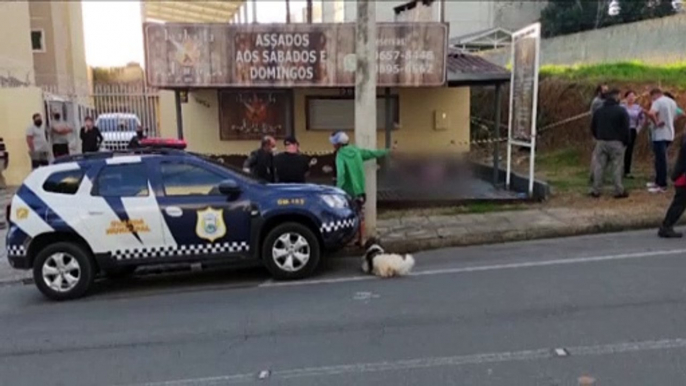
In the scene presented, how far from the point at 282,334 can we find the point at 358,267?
2516 mm

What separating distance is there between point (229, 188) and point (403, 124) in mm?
7815

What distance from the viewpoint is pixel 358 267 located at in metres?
7.47

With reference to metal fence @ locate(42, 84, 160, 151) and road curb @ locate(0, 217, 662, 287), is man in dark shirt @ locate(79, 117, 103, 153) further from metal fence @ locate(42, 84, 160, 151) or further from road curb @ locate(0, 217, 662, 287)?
road curb @ locate(0, 217, 662, 287)

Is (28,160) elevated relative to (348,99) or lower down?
lower down

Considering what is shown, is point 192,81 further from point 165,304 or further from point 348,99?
point 165,304

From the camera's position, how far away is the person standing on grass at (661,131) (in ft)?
34.2

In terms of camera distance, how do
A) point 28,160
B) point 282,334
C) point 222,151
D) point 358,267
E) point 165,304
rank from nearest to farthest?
point 282,334 < point 165,304 < point 358,267 < point 222,151 < point 28,160

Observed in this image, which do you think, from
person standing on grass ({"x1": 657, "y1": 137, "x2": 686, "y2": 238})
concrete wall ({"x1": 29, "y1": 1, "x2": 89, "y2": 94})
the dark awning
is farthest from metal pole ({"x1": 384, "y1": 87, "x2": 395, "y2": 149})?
concrete wall ({"x1": 29, "y1": 1, "x2": 89, "y2": 94})

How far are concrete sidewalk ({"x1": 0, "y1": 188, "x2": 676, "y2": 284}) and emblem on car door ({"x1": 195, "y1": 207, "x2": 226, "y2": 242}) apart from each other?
227 cm

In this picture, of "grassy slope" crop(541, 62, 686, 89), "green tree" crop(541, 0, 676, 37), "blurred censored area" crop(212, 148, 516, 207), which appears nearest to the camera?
"blurred censored area" crop(212, 148, 516, 207)

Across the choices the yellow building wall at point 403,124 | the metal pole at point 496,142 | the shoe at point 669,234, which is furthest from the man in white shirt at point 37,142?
the shoe at point 669,234

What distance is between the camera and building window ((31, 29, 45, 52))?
96.8 ft

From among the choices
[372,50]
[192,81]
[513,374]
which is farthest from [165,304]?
[192,81]

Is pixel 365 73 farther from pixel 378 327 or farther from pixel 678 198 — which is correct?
pixel 678 198
